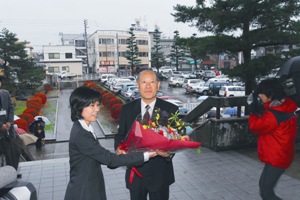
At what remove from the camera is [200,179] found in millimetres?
5254

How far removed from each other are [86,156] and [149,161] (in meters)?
0.74

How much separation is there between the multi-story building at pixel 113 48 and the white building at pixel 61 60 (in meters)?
5.01

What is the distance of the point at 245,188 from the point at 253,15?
6.19 meters

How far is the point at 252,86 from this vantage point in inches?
382

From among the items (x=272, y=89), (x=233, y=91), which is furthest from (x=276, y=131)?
(x=233, y=91)

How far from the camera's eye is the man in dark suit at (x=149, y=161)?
3.03 m

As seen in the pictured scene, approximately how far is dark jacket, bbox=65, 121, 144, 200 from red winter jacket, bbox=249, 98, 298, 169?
65.2 inches

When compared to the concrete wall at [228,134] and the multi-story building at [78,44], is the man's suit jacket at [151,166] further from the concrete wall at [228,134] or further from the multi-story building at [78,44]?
the multi-story building at [78,44]

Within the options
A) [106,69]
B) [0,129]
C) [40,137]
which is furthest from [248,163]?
[106,69]

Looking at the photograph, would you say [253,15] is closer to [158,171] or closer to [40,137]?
[158,171]

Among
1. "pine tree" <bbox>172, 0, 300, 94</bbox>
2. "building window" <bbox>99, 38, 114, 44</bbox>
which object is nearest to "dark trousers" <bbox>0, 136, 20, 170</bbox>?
"pine tree" <bbox>172, 0, 300, 94</bbox>

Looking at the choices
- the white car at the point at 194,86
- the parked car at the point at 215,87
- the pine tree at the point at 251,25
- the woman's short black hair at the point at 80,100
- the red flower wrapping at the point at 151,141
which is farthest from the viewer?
the white car at the point at 194,86

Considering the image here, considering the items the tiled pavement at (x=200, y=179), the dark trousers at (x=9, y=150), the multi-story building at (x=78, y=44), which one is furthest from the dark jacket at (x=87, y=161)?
the multi-story building at (x=78, y=44)

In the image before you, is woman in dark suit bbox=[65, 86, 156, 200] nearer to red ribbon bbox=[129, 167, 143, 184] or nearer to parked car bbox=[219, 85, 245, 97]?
red ribbon bbox=[129, 167, 143, 184]
